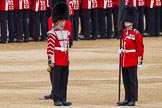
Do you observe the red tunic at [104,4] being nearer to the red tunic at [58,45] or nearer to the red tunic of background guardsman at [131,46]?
the red tunic of background guardsman at [131,46]

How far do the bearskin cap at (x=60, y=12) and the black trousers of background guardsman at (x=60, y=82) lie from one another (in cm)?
83

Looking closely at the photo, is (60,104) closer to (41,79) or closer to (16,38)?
(41,79)

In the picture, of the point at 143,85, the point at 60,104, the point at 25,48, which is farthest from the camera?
the point at 25,48

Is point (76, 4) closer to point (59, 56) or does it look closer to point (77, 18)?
point (77, 18)

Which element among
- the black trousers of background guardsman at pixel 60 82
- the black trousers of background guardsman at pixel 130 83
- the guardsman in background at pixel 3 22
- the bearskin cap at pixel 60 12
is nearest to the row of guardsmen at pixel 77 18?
the guardsman in background at pixel 3 22

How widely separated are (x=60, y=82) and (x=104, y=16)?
1337cm

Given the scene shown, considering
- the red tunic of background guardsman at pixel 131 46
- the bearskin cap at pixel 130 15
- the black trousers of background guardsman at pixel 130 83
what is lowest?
the black trousers of background guardsman at pixel 130 83

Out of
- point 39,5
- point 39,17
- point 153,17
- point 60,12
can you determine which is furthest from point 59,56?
point 153,17

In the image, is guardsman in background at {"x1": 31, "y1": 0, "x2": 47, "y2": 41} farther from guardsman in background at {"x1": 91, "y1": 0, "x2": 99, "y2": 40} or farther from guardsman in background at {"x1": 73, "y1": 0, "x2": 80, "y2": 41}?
guardsman in background at {"x1": 91, "y1": 0, "x2": 99, "y2": 40}

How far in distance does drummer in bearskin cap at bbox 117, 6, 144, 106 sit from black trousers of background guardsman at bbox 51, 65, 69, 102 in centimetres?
102

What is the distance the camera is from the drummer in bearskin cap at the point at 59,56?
51.8ft

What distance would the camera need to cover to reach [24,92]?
1722cm

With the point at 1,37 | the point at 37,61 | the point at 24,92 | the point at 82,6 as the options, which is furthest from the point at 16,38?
the point at 24,92

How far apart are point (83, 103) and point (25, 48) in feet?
33.4
